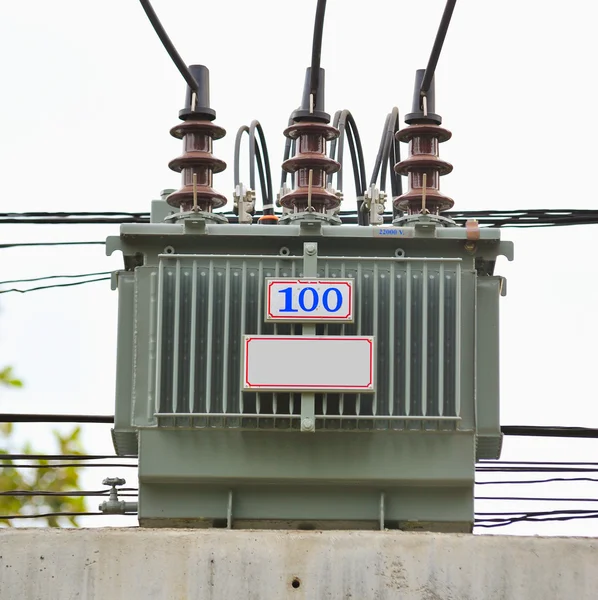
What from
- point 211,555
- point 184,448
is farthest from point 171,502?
point 211,555

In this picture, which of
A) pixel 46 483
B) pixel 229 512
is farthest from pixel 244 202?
pixel 46 483

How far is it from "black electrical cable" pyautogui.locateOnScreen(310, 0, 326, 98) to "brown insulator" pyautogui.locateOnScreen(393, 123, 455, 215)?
441 mm

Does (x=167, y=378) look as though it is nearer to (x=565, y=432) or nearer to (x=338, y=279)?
(x=338, y=279)

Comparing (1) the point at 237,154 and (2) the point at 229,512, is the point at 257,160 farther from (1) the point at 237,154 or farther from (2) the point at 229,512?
(2) the point at 229,512

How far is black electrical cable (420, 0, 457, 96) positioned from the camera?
221 inches

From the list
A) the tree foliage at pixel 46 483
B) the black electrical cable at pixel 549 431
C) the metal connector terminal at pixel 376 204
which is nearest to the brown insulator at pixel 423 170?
the metal connector terminal at pixel 376 204

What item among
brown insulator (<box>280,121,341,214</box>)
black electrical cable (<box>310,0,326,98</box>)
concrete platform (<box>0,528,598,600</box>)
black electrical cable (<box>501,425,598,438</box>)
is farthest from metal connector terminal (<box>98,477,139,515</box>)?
black electrical cable (<box>501,425,598,438</box>)

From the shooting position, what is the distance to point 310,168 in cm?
591

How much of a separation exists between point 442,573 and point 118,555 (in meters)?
1.20

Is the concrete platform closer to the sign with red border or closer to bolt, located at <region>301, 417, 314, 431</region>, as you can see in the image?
bolt, located at <region>301, 417, 314, 431</region>

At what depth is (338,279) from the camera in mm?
5453

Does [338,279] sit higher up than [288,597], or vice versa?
[338,279]

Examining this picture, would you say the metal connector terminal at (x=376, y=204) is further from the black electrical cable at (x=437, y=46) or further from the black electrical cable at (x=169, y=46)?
the black electrical cable at (x=169, y=46)

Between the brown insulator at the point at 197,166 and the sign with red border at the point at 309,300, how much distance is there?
643 mm
